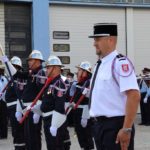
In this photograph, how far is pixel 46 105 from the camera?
8.62 metres

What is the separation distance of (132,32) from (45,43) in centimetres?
410

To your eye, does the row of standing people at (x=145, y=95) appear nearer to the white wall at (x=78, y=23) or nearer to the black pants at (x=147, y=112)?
the black pants at (x=147, y=112)

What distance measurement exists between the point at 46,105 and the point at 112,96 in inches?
141

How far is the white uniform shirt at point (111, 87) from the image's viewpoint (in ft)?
16.6

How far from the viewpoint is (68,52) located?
2033cm

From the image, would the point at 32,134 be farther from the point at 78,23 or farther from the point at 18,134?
the point at 78,23

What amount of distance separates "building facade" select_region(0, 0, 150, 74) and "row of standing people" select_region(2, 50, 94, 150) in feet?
26.4

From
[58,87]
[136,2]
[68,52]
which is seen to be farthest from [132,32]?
[58,87]

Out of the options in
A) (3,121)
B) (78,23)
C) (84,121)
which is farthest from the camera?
(78,23)

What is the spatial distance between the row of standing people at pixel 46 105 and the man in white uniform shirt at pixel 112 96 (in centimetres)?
316

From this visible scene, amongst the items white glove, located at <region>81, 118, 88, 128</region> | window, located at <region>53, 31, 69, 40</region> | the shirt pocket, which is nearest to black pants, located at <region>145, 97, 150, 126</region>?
window, located at <region>53, 31, 69, 40</region>

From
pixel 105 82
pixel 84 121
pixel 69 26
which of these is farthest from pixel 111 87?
pixel 69 26

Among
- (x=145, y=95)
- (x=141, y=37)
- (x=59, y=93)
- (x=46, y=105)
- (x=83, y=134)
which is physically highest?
(x=141, y=37)

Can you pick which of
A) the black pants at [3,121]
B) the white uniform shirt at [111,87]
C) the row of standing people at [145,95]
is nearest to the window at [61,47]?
the row of standing people at [145,95]
